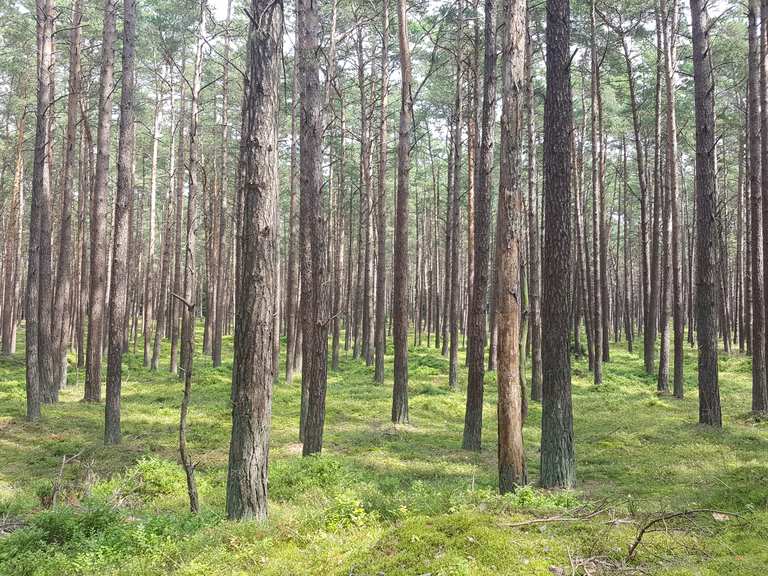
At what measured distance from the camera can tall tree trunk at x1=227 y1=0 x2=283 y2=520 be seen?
5547 millimetres

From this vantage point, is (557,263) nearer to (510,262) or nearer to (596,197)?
(510,262)

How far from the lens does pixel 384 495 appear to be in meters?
7.11

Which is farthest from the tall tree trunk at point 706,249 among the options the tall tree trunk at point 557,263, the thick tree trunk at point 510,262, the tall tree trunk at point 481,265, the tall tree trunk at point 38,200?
the tall tree trunk at point 38,200

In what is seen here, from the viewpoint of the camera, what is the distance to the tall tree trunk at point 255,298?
5.55 m

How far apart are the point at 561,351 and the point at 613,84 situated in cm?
2390

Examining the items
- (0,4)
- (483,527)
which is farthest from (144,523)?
(0,4)

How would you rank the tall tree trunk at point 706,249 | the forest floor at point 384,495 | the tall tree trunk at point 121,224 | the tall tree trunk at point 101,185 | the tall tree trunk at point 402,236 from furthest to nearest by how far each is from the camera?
1. the tall tree trunk at point 101,185
2. the tall tree trunk at point 402,236
3. the tall tree trunk at point 706,249
4. the tall tree trunk at point 121,224
5. the forest floor at point 384,495

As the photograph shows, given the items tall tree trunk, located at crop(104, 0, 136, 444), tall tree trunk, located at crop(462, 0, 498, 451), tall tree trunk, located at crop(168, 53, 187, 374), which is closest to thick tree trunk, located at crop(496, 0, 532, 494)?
tall tree trunk, located at crop(462, 0, 498, 451)

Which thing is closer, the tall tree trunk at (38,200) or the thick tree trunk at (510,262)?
the thick tree trunk at (510,262)

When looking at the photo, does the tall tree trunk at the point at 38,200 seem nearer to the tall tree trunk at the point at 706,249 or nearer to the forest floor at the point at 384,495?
the forest floor at the point at 384,495

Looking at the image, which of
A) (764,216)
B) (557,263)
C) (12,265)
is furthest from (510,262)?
(12,265)

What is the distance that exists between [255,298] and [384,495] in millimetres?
3362

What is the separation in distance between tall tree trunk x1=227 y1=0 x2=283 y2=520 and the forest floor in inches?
18.2

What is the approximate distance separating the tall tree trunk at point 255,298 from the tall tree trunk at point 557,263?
13.4 feet
